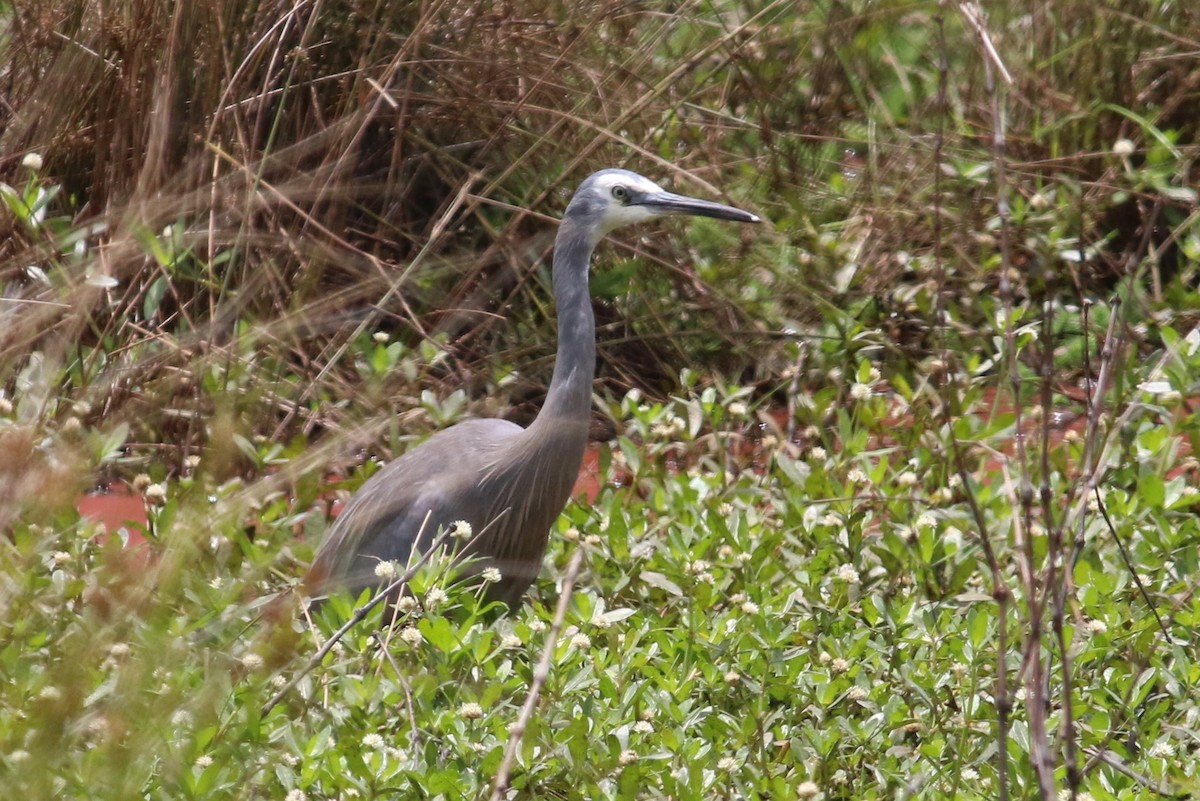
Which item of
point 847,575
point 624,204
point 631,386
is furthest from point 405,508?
point 631,386

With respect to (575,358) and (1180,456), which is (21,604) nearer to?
(575,358)

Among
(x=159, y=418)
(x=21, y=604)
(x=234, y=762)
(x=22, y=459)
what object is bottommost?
(x=159, y=418)

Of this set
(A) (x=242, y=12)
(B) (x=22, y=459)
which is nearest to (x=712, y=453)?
(A) (x=242, y=12)

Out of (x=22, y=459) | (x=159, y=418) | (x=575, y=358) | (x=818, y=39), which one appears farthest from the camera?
(x=818, y=39)

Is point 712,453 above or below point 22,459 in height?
below

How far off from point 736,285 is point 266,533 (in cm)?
172

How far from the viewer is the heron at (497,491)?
3309mm

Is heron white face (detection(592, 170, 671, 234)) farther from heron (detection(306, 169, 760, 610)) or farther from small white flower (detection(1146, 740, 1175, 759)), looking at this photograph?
small white flower (detection(1146, 740, 1175, 759))

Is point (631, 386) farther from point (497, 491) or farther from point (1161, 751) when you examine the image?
point (1161, 751)

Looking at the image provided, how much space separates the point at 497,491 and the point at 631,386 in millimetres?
1172

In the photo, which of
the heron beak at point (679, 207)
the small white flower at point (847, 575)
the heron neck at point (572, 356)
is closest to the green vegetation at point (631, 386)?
the small white flower at point (847, 575)

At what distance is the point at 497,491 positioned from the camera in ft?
11.1

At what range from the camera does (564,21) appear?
14.1 feet

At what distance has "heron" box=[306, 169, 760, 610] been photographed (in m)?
3.31
